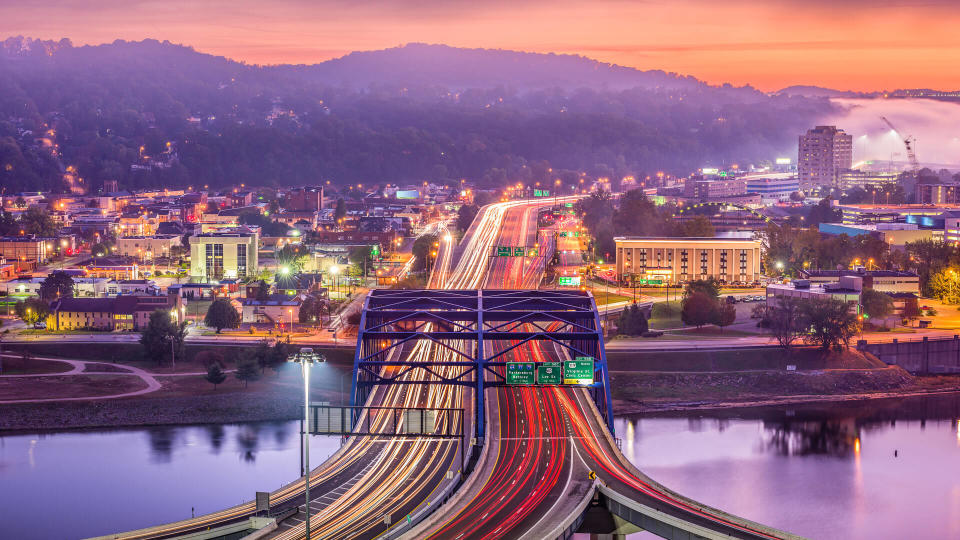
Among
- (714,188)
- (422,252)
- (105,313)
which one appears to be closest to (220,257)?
(422,252)

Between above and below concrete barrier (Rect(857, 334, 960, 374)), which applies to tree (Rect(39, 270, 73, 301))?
above

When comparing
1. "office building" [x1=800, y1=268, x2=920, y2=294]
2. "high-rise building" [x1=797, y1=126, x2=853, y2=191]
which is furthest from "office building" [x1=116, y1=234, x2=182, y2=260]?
"high-rise building" [x1=797, y1=126, x2=853, y2=191]

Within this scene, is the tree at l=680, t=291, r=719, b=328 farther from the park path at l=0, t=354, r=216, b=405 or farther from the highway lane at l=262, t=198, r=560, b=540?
the park path at l=0, t=354, r=216, b=405

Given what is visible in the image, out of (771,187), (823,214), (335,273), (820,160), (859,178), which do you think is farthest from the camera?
(820,160)

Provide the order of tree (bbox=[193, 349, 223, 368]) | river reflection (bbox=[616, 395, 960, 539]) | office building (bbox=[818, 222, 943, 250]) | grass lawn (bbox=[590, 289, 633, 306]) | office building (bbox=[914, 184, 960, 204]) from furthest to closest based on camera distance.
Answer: office building (bbox=[914, 184, 960, 204]) → office building (bbox=[818, 222, 943, 250]) → grass lawn (bbox=[590, 289, 633, 306]) → tree (bbox=[193, 349, 223, 368]) → river reflection (bbox=[616, 395, 960, 539])

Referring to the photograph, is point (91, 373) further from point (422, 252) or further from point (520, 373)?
point (422, 252)
